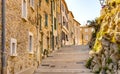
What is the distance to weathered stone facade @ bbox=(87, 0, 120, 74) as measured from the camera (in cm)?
1922

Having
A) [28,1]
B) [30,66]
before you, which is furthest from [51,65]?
[28,1]

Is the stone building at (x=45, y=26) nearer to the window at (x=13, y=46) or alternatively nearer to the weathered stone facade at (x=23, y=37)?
the weathered stone facade at (x=23, y=37)

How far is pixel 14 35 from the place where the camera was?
17.1 metres

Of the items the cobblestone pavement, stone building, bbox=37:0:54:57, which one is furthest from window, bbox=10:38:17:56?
stone building, bbox=37:0:54:57

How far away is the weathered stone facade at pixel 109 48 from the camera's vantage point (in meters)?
19.2

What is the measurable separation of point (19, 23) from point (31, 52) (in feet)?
13.0

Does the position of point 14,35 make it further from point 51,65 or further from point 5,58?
point 51,65

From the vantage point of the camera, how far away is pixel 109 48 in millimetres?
20391

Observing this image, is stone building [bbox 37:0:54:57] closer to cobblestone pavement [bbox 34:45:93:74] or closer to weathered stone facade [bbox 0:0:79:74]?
weathered stone facade [bbox 0:0:79:74]

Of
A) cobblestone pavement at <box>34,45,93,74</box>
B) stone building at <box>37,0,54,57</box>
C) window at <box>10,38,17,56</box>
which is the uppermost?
stone building at <box>37,0,54,57</box>

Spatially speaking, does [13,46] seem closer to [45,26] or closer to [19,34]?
[19,34]

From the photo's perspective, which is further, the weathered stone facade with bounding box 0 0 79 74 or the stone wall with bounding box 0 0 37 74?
the weathered stone facade with bounding box 0 0 79 74

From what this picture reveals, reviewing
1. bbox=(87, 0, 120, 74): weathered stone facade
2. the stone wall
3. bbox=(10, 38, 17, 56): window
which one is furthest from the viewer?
bbox=(87, 0, 120, 74): weathered stone facade

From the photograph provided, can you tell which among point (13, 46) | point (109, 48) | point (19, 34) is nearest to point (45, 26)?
point (109, 48)
